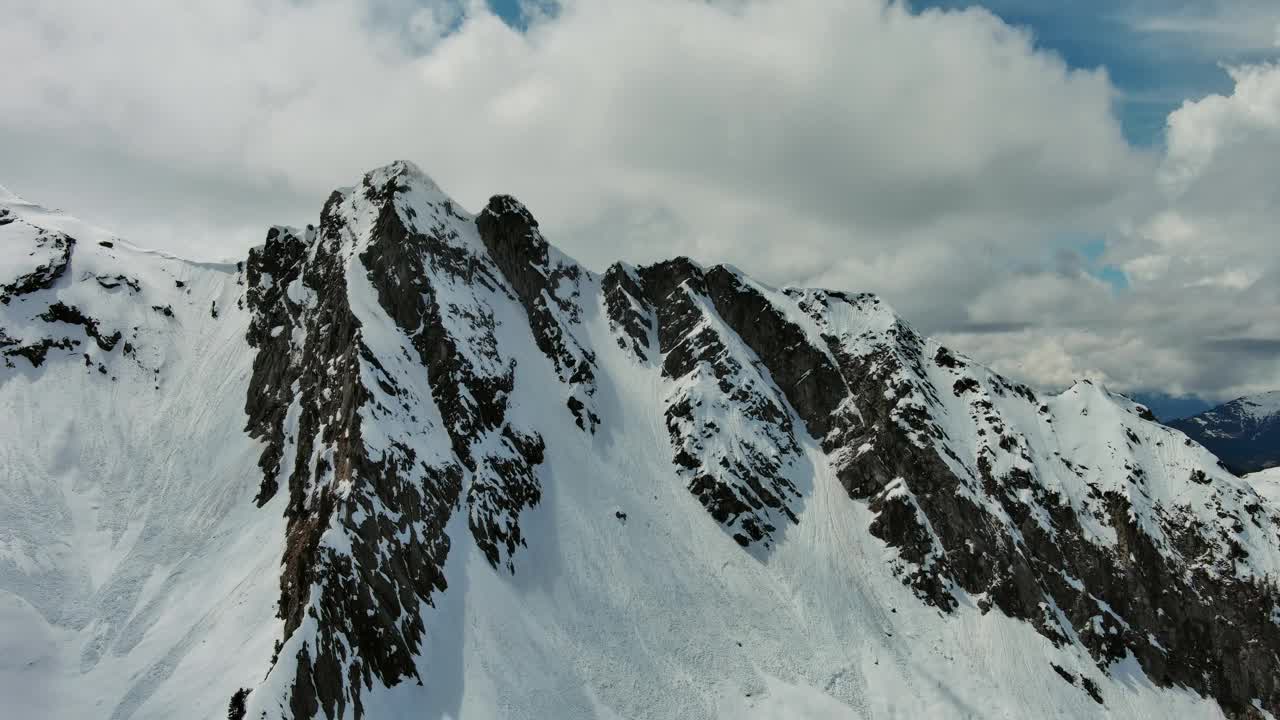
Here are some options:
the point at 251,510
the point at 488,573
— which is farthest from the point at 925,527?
the point at 251,510

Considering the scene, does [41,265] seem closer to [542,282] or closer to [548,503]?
[542,282]

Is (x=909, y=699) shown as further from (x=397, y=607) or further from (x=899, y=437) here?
(x=397, y=607)

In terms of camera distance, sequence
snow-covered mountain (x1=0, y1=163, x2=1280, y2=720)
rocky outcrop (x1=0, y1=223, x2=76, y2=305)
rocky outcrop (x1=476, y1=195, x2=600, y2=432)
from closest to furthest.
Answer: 1. snow-covered mountain (x1=0, y1=163, x2=1280, y2=720)
2. rocky outcrop (x1=0, y1=223, x2=76, y2=305)
3. rocky outcrop (x1=476, y1=195, x2=600, y2=432)

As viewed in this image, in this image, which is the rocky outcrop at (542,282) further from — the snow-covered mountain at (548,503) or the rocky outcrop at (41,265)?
the rocky outcrop at (41,265)

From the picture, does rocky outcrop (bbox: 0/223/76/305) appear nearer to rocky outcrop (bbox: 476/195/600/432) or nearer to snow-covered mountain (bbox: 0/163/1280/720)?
snow-covered mountain (bbox: 0/163/1280/720)

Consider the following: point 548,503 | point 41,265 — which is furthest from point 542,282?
point 41,265

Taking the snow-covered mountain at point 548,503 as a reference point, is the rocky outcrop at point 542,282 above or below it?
above

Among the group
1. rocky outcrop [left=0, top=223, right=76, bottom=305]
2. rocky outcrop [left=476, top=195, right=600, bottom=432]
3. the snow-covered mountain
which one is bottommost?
the snow-covered mountain

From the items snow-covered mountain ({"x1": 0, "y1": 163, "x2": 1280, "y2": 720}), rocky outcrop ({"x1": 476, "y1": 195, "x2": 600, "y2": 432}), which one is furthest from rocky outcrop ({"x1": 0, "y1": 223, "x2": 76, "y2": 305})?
rocky outcrop ({"x1": 476, "y1": 195, "x2": 600, "y2": 432})

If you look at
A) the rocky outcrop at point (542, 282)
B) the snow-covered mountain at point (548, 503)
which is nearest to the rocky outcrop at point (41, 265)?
the snow-covered mountain at point (548, 503)
